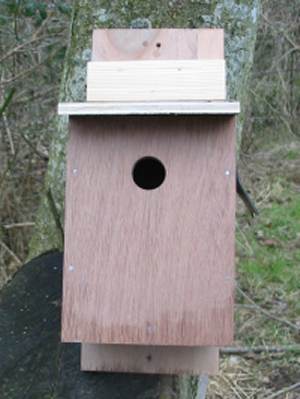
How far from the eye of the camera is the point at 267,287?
15.4 ft

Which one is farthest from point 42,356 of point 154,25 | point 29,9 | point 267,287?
point 267,287

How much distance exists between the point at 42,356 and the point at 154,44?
0.97 m

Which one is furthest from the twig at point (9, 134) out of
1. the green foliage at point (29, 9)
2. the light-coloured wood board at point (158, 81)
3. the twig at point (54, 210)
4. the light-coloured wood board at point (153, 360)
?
the light-coloured wood board at point (153, 360)

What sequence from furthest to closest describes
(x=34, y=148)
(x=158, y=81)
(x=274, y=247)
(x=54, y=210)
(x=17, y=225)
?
(x=274, y=247) → (x=34, y=148) → (x=17, y=225) → (x=54, y=210) → (x=158, y=81)

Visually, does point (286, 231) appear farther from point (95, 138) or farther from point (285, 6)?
point (95, 138)

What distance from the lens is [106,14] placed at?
96.5 inches

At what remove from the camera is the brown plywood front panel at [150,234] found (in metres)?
1.75

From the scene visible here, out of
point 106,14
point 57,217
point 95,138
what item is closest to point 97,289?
point 95,138

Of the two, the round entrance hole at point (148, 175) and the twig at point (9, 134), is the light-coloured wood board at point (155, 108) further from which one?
the twig at point (9, 134)

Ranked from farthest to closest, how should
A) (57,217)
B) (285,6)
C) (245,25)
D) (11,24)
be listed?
(285,6), (11,24), (57,217), (245,25)

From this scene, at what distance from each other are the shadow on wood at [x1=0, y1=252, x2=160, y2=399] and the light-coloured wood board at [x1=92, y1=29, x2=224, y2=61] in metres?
0.74

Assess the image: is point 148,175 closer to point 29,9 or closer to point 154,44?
point 154,44

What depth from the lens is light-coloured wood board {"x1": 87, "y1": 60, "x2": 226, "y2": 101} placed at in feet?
6.09

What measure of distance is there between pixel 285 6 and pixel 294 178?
1.79 m
